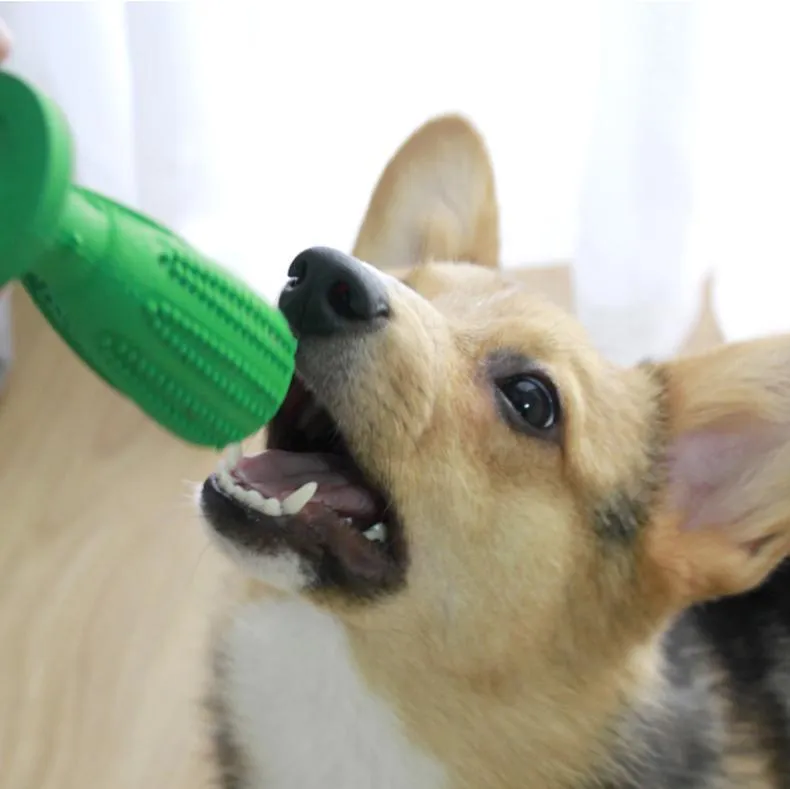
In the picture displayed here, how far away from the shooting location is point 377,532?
4.19 ft

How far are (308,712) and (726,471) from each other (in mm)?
601

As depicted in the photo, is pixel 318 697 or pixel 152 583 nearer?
pixel 318 697

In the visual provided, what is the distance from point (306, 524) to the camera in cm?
124

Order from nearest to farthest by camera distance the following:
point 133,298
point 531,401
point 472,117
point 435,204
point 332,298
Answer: point 133,298 → point 332,298 → point 531,401 → point 435,204 → point 472,117

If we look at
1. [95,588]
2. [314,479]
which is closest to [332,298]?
[314,479]

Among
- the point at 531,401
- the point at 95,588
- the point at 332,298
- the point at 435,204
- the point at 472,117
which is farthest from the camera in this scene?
the point at 472,117

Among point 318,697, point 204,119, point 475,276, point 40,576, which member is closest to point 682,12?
point 475,276

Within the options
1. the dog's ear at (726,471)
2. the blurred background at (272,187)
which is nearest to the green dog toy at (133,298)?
the dog's ear at (726,471)

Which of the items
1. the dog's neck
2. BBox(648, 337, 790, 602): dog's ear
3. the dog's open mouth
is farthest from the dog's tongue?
BBox(648, 337, 790, 602): dog's ear

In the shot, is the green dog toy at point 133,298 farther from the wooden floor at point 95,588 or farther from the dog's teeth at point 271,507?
the wooden floor at point 95,588

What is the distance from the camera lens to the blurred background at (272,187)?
2.07 meters

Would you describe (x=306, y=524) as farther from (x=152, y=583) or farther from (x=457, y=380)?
(x=152, y=583)

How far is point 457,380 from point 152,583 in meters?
1.17

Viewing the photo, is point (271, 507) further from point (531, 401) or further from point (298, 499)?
point (531, 401)
